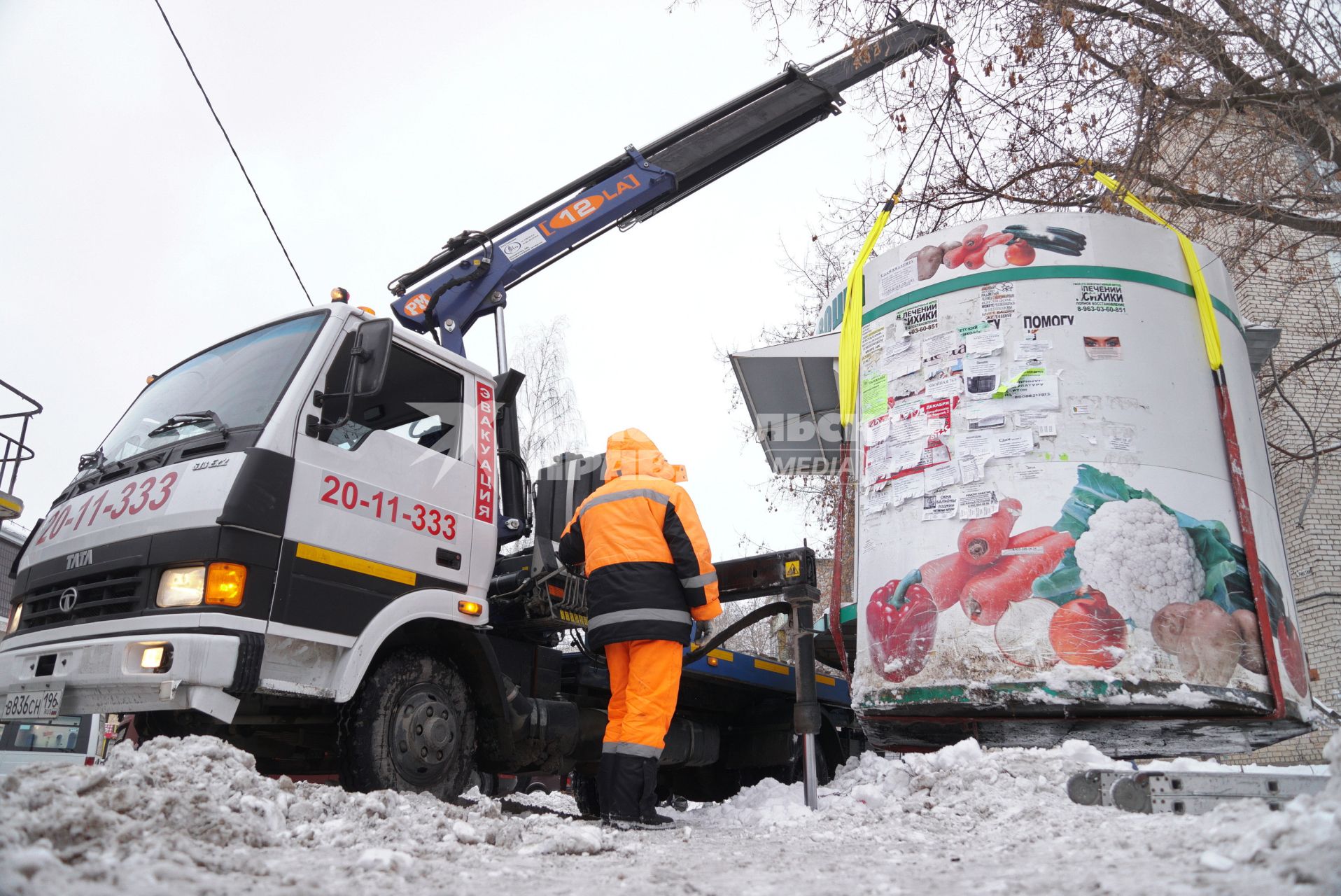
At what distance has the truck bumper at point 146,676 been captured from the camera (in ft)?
12.0

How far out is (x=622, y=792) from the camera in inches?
174

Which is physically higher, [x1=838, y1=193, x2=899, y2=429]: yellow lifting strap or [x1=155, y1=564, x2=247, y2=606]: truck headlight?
[x1=838, y1=193, x2=899, y2=429]: yellow lifting strap

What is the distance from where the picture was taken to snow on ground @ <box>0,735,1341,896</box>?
7.52ft

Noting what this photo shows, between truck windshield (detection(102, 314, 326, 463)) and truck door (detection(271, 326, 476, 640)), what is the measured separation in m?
0.24

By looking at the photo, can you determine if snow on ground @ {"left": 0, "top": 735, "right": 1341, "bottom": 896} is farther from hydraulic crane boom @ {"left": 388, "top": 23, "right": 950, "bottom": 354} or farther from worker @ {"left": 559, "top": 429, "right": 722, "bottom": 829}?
hydraulic crane boom @ {"left": 388, "top": 23, "right": 950, "bottom": 354}

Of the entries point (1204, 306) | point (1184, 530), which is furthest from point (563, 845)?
point (1204, 306)

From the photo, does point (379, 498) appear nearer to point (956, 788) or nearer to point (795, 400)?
point (956, 788)

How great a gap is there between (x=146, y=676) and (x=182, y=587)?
0.36 m

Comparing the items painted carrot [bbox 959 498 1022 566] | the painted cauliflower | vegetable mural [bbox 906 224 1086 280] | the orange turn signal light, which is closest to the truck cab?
the orange turn signal light

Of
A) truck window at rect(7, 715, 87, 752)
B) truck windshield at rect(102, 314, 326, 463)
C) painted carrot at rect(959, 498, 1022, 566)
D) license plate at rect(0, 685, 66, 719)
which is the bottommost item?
truck window at rect(7, 715, 87, 752)

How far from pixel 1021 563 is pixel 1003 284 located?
1.57 m

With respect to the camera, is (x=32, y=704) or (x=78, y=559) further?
(x=78, y=559)

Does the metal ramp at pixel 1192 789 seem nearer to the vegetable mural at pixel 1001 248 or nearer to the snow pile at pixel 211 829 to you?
the snow pile at pixel 211 829

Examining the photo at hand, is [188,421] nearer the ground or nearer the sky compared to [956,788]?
nearer the sky
